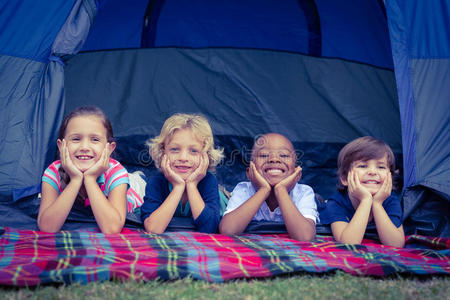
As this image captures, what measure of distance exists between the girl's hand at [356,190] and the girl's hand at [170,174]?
0.78m

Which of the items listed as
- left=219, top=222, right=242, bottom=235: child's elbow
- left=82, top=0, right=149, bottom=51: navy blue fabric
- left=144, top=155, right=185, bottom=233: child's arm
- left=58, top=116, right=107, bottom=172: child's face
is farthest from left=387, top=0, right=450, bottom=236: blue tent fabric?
left=82, top=0, right=149, bottom=51: navy blue fabric

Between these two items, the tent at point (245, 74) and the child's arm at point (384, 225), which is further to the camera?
the tent at point (245, 74)

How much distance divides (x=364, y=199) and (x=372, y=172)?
0.17 metres

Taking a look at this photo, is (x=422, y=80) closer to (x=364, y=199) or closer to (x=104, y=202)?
(x=364, y=199)

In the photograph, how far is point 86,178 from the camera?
2133mm

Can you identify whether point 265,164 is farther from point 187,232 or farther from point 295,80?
point 295,80

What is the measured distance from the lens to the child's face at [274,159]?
2312 mm

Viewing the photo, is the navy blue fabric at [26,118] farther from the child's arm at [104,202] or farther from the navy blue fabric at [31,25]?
the child's arm at [104,202]

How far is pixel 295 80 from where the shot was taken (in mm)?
3748

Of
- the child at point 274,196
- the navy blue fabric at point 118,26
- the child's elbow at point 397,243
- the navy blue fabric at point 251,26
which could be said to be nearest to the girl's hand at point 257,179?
the child at point 274,196

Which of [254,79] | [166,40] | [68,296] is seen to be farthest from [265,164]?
[166,40]

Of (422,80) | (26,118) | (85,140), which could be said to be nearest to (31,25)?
(26,118)

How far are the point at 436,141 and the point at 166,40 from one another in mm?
2172

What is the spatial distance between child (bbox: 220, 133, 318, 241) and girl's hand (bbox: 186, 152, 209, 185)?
20 cm
